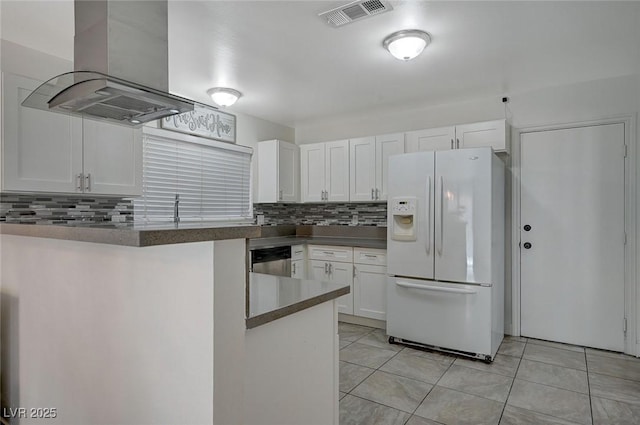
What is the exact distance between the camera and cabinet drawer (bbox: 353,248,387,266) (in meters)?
4.00

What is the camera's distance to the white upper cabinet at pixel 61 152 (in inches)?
96.3

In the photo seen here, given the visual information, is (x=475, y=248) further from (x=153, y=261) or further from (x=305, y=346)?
(x=153, y=261)

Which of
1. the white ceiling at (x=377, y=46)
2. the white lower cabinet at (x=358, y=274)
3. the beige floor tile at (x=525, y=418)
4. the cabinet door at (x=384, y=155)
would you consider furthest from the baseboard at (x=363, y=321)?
the white ceiling at (x=377, y=46)

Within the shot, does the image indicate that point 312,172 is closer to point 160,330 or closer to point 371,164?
point 371,164

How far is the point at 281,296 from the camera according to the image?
143cm

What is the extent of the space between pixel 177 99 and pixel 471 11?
5.99ft

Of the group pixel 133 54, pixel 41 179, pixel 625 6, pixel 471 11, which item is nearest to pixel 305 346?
pixel 133 54

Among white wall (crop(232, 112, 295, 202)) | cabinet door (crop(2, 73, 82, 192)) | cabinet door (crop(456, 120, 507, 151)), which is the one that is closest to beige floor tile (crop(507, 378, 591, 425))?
cabinet door (crop(456, 120, 507, 151))

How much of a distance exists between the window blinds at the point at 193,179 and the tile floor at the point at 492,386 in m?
2.11

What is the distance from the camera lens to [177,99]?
1.81 metres

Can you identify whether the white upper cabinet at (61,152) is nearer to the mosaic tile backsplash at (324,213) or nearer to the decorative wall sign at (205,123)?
the decorative wall sign at (205,123)

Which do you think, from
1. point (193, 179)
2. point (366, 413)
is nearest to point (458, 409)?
point (366, 413)

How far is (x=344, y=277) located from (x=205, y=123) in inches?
92.8

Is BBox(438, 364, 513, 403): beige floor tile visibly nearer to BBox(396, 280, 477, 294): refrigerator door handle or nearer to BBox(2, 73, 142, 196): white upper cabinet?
BBox(396, 280, 477, 294): refrigerator door handle
